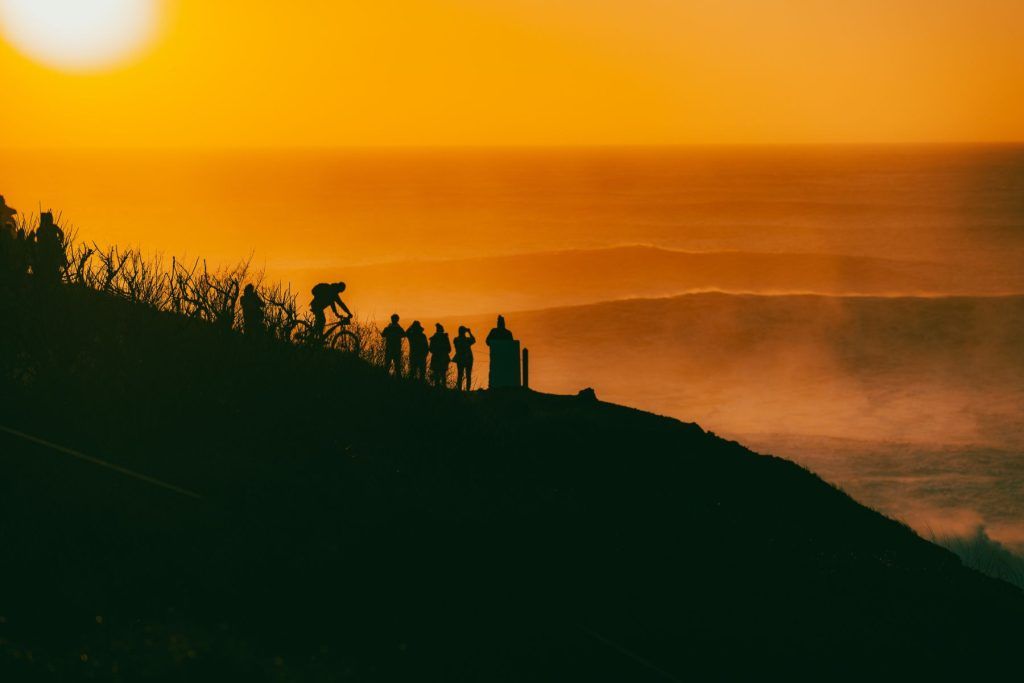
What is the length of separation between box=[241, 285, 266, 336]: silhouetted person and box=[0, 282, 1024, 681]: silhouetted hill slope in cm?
47

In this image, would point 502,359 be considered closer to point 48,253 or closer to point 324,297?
point 324,297

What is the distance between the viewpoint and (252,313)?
16828 millimetres

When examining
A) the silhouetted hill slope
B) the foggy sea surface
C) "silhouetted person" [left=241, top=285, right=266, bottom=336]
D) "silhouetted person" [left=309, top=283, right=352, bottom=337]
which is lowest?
the silhouetted hill slope

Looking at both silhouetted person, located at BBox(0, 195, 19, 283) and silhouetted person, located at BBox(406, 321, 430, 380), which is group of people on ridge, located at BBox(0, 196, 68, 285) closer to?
silhouetted person, located at BBox(0, 195, 19, 283)

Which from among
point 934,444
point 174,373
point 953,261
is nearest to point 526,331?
point 934,444

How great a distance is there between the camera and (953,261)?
138250 millimetres

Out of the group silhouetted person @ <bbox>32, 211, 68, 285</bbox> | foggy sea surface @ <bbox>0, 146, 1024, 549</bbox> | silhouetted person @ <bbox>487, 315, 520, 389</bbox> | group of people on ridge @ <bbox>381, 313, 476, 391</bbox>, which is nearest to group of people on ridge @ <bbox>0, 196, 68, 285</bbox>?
silhouetted person @ <bbox>32, 211, 68, 285</bbox>

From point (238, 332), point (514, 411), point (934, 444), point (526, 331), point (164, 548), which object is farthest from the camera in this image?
point (526, 331)

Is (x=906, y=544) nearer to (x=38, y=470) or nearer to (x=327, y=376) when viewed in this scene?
(x=327, y=376)

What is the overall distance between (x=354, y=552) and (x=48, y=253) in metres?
8.67

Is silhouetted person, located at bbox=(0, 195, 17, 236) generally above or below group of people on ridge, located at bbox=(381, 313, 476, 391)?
above

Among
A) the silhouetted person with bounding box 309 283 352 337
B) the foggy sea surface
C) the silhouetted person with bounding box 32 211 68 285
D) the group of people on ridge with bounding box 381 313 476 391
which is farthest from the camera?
the foggy sea surface

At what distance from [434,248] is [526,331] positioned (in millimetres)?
53402

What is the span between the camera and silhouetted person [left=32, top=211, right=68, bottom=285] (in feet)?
51.3
